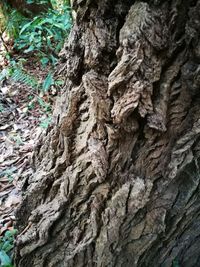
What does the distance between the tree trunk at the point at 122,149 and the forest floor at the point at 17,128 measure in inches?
20.2

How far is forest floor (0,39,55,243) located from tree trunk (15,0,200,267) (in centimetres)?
51

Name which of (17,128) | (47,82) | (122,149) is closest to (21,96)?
(47,82)

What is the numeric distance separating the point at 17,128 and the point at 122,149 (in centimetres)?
179

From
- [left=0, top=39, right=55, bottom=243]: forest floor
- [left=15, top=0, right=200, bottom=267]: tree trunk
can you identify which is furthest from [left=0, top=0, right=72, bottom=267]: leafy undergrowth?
[left=15, top=0, right=200, bottom=267]: tree trunk

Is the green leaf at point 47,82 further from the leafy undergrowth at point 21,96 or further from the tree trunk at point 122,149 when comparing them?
the tree trunk at point 122,149

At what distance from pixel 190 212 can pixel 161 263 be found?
1.23 ft

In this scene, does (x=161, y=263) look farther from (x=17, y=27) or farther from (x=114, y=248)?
(x=17, y=27)

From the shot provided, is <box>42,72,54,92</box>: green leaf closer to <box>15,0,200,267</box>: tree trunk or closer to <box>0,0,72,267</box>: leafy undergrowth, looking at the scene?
<box>0,0,72,267</box>: leafy undergrowth

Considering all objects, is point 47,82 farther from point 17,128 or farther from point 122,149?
point 122,149

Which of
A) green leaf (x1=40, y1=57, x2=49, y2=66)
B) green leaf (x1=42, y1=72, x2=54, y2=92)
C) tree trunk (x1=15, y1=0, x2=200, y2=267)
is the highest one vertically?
green leaf (x1=40, y1=57, x2=49, y2=66)

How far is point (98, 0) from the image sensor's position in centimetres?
104

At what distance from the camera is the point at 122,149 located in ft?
3.99

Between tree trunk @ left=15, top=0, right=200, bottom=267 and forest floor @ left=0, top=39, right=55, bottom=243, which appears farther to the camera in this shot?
forest floor @ left=0, top=39, right=55, bottom=243

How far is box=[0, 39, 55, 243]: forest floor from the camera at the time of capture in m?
Answer: 2.20
